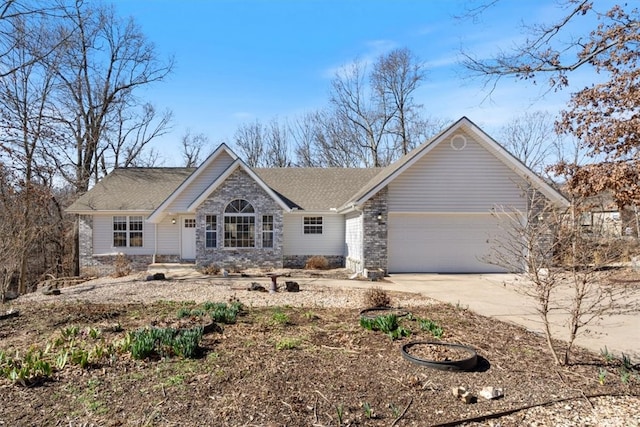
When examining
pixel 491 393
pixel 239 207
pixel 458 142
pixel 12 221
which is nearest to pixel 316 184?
pixel 239 207

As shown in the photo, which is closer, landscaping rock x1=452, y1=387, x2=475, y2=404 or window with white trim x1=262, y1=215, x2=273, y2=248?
landscaping rock x1=452, y1=387, x2=475, y2=404

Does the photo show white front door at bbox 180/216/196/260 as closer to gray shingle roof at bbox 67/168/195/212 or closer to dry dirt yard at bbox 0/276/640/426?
gray shingle roof at bbox 67/168/195/212

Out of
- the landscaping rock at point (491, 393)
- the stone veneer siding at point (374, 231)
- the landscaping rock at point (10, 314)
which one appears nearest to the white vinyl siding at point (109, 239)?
the stone veneer siding at point (374, 231)

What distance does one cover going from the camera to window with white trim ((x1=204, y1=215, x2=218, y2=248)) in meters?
17.9

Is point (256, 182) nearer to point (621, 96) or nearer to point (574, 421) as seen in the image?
point (621, 96)

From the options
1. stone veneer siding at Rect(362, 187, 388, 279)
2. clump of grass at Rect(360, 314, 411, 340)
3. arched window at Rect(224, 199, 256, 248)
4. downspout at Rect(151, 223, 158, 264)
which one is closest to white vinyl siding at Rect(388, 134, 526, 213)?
stone veneer siding at Rect(362, 187, 388, 279)

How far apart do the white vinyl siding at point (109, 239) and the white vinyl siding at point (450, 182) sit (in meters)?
11.5

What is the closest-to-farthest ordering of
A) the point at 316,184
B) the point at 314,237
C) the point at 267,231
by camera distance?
the point at 267,231, the point at 314,237, the point at 316,184

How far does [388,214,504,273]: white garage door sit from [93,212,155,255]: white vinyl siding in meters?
11.3

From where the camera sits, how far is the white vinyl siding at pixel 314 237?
63.5 feet

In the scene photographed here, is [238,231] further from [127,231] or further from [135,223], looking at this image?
[127,231]

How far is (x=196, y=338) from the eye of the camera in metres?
5.62

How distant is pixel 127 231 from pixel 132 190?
2.38 metres

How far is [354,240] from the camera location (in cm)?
1745
